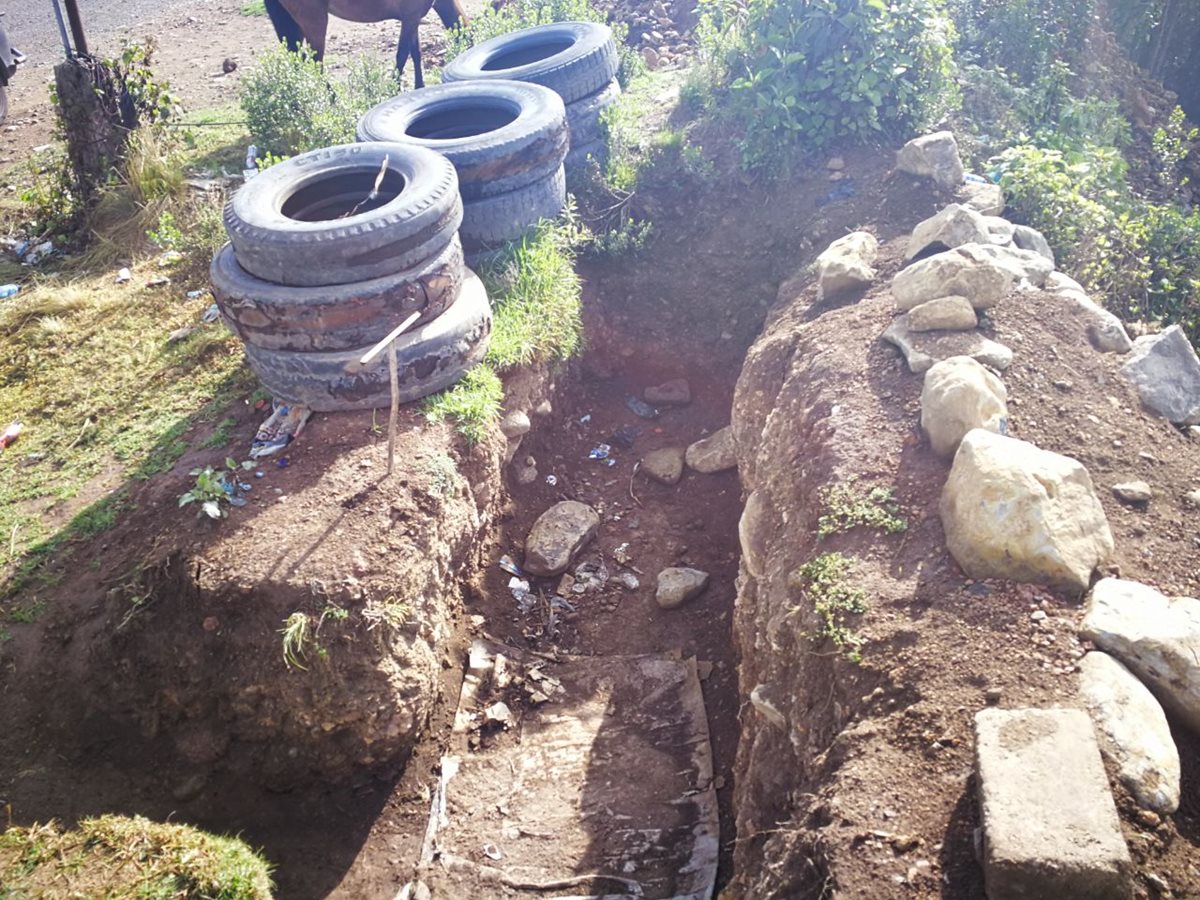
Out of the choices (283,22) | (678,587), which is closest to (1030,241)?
(678,587)

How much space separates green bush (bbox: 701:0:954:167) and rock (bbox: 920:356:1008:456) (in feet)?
9.50

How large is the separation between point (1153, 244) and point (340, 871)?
579 cm

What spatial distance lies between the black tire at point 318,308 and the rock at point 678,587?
6.20 ft

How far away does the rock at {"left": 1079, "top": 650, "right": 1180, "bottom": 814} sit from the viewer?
102 inches

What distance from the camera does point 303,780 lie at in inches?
156

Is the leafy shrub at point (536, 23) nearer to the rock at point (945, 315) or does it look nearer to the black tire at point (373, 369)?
the black tire at point (373, 369)

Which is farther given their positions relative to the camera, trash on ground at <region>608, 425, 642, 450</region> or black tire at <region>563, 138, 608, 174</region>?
black tire at <region>563, 138, 608, 174</region>

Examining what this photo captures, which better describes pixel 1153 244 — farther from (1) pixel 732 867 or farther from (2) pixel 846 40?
Answer: (1) pixel 732 867

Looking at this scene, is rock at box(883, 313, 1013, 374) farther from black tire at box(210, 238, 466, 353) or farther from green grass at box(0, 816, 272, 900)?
green grass at box(0, 816, 272, 900)

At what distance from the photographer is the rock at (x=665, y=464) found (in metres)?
5.36

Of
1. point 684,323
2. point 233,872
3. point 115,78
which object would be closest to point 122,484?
point 233,872

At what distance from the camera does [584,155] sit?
654cm

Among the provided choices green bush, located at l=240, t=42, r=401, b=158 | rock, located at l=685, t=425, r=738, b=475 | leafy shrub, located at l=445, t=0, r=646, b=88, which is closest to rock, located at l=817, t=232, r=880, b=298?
rock, located at l=685, t=425, r=738, b=475

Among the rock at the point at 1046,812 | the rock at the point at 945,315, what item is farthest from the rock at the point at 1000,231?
the rock at the point at 1046,812
